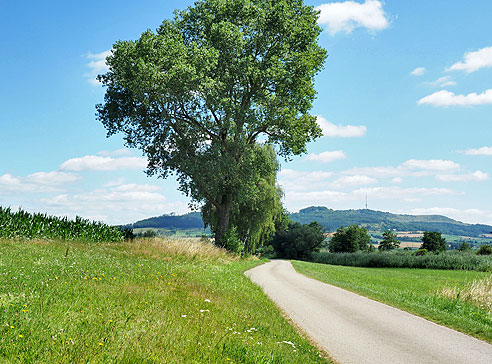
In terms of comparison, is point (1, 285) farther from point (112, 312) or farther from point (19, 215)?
point (19, 215)

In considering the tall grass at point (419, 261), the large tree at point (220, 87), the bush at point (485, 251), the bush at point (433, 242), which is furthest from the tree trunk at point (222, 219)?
the bush at point (433, 242)

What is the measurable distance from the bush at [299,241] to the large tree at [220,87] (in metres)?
50.0

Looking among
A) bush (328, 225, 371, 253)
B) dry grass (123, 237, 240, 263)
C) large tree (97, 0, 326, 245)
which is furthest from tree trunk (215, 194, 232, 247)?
bush (328, 225, 371, 253)

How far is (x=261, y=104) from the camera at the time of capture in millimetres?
33875

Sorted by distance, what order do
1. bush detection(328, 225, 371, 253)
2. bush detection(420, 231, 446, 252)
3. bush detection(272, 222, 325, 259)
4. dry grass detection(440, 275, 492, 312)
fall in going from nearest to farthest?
dry grass detection(440, 275, 492, 312)
bush detection(420, 231, 446, 252)
bush detection(272, 222, 325, 259)
bush detection(328, 225, 371, 253)

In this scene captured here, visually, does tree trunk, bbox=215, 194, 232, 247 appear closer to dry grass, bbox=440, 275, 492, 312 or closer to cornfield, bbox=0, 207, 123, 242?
cornfield, bbox=0, 207, 123, 242

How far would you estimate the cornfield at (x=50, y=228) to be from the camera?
1046 inches

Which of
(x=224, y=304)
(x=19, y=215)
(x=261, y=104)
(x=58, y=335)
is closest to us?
(x=58, y=335)

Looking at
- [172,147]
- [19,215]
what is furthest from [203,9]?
[19,215]

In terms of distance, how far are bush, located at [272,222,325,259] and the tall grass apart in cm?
1094

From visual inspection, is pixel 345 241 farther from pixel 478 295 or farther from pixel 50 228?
pixel 478 295

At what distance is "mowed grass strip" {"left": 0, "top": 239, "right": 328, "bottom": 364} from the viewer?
5391 mm

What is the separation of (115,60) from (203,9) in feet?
29.0

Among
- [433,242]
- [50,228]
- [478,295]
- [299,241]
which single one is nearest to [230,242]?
[50,228]
